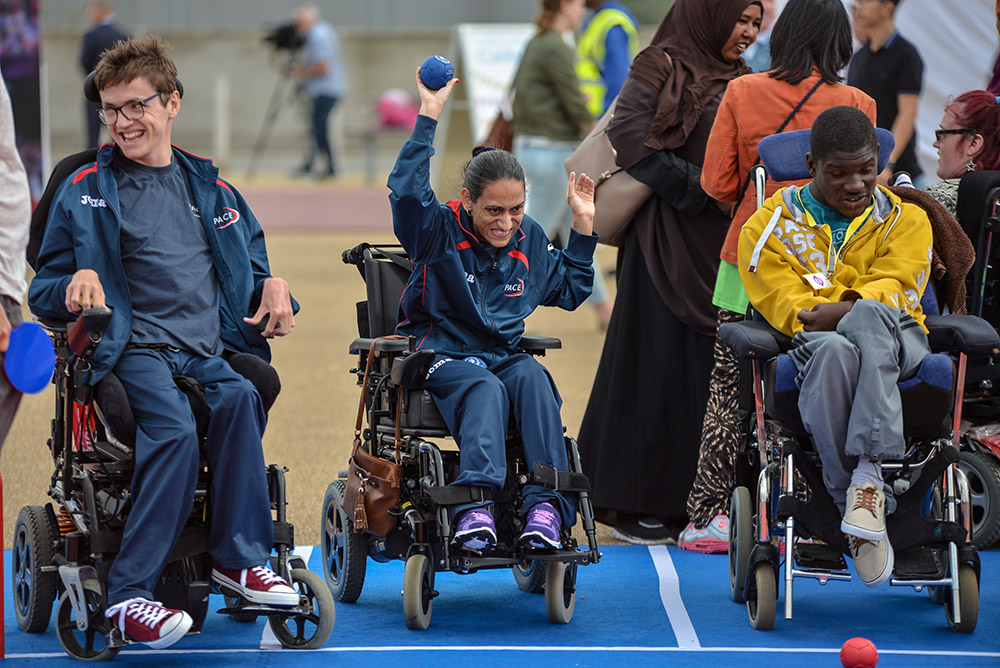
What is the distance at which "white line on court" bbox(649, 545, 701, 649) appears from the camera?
4230mm

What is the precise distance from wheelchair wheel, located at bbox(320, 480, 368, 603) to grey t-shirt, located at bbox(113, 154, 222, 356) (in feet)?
2.29

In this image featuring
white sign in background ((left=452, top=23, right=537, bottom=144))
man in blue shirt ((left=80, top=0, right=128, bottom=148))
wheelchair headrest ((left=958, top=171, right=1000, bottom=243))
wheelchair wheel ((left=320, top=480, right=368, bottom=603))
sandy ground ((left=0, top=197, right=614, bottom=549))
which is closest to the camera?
wheelchair wheel ((left=320, top=480, right=368, bottom=603))

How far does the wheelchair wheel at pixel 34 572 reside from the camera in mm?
4145

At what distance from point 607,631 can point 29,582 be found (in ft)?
5.43

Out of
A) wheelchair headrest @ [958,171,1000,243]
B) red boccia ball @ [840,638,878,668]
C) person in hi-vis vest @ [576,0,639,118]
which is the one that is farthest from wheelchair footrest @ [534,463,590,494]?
person in hi-vis vest @ [576,0,639,118]

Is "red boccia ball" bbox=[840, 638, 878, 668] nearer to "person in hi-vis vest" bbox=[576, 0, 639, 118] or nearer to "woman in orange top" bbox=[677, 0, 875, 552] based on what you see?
"woman in orange top" bbox=[677, 0, 875, 552]

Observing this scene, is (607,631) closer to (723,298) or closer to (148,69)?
(723,298)

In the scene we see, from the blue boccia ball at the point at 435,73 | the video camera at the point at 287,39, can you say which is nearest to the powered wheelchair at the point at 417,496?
the blue boccia ball at the point at 435,73

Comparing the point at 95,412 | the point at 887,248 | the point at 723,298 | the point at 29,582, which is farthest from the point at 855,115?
the point at 29,582

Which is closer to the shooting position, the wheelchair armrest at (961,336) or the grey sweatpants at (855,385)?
the grey sweatpants at (855,385)

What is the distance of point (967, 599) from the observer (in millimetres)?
4172

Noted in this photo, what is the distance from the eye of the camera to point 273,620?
160 inches

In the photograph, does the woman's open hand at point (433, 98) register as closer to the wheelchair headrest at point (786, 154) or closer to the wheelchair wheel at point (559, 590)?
the wheelchair headrest at point (786, 154)

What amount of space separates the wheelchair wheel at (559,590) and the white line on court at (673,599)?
12.2 inches
